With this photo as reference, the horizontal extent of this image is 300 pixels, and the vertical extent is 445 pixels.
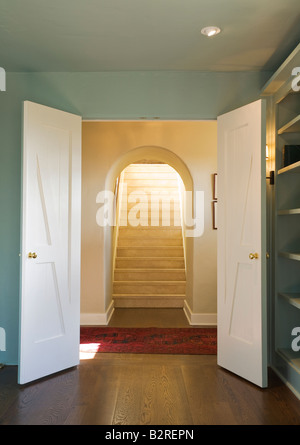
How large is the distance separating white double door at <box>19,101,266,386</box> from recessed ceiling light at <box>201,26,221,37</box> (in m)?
0.66

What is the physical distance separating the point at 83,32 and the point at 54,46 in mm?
361

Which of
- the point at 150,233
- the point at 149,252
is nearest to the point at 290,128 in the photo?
the point at 149,252

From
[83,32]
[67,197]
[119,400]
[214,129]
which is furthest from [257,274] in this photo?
[214,129]

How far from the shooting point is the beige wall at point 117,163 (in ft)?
16.9

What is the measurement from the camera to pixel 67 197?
3523 millimetres

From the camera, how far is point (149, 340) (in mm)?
4441

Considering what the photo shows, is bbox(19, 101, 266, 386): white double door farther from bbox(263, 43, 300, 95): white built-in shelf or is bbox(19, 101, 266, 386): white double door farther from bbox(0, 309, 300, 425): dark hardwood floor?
bbox(263, 43, 300, 95): white built-in shelf

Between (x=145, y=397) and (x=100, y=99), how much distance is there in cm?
267

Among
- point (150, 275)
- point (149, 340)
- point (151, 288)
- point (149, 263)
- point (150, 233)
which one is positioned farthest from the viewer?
point (150, 233)

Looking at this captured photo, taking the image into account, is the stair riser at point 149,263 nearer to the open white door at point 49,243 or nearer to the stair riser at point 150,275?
the stair riser at point 150,275

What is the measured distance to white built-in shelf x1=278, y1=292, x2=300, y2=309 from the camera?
3012 millimetres

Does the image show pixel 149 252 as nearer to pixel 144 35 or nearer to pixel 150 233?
pixel 150 233

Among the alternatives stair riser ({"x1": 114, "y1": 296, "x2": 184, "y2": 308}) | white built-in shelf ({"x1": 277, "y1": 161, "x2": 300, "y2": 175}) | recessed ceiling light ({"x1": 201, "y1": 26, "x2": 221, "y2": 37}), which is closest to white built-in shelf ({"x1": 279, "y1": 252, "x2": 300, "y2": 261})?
white built-in shelf ({"x1": 277, "y1": 161, "x2": 300, "y2": 175})

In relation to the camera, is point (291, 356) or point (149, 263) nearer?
point (291, 356)
